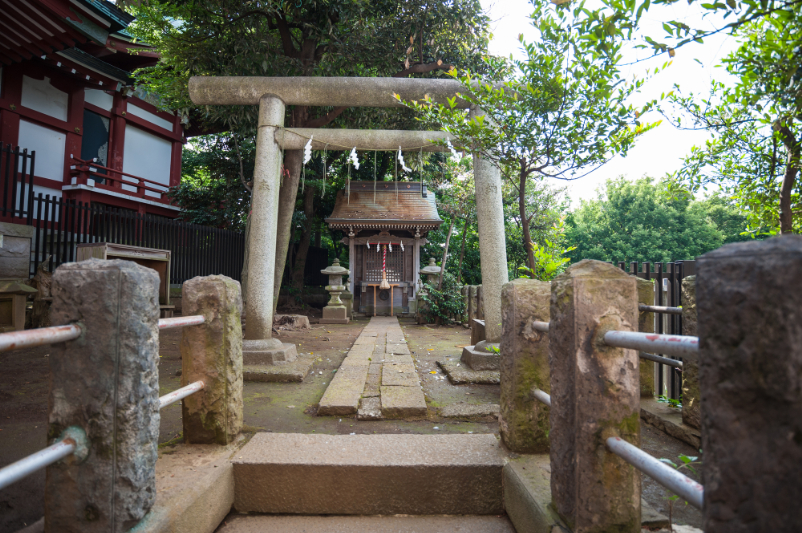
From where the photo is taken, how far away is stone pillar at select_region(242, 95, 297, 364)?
498 cm

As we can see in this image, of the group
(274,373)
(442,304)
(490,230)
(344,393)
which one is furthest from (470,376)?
(442,304)

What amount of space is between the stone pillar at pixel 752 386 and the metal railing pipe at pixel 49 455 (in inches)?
64.1

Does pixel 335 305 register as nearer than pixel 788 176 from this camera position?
No

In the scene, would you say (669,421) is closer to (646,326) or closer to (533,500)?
(646,326)

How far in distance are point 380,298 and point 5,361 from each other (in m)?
8.56

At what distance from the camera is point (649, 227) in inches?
1101

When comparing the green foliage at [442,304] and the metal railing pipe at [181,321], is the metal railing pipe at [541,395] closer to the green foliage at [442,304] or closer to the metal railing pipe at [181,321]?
the metal railing pipe at [181,321]

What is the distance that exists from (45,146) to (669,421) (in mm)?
12901

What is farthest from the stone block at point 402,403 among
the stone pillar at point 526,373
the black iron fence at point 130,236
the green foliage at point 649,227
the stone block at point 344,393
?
the green foliage at point 649,227

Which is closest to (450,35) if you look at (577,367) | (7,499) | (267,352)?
(267,352)

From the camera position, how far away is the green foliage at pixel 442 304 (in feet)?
32.7

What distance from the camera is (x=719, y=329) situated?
847 millimetres

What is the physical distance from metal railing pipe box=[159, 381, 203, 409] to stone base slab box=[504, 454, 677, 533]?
1.51 m

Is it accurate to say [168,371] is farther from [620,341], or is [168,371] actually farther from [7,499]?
[620,341]
